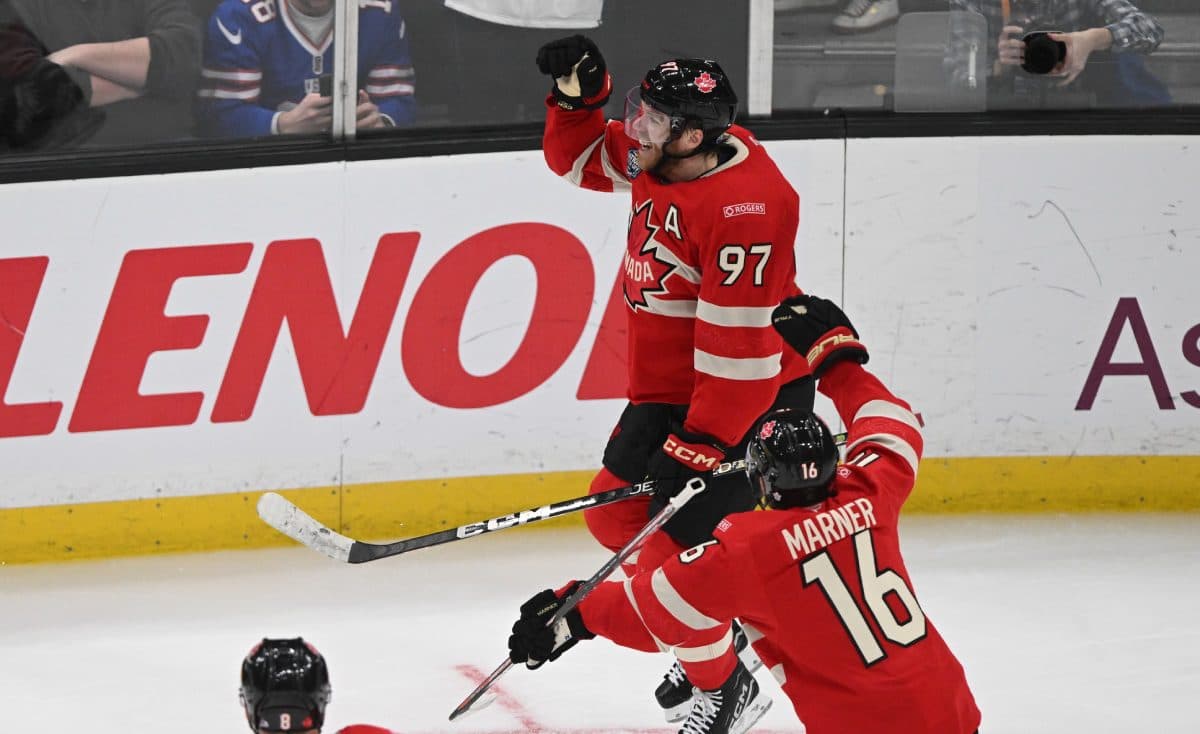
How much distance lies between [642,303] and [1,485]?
2290mm

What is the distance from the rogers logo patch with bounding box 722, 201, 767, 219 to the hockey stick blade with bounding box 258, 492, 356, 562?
1013 mm

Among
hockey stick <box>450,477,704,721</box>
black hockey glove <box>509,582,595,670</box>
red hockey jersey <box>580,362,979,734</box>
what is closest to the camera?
red hockey jersey <box>580,362,979,734</box>

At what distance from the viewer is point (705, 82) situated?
3.66 m

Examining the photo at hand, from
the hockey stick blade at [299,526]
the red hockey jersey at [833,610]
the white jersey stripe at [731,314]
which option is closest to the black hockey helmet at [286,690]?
the red hockey jersey at [833,610]

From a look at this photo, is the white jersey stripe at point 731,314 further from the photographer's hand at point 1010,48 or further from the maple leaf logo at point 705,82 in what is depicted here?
the photographer's hand at point 1010,48

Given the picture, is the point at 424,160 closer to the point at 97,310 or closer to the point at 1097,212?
the point at 97,310

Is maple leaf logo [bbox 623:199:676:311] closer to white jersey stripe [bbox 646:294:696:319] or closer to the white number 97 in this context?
white jersey stripe [bbox 646:294:696:319]

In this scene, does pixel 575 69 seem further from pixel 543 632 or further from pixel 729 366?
pixel 543 632

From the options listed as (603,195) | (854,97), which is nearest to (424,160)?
(603,195)

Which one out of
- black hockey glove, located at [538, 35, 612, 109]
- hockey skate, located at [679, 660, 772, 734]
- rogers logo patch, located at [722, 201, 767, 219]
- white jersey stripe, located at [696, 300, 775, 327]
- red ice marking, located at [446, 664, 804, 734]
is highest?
black hockey glove, located at [538, 35, 612, 109]

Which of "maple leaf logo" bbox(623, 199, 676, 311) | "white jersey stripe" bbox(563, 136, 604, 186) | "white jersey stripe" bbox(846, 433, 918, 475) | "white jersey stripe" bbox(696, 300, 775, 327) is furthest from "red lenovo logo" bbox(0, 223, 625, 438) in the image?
"white jersey stripe" bbox(846, 433, 918, 475)

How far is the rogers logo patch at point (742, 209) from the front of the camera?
11.8ft

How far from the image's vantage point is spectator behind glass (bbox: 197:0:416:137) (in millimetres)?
5363

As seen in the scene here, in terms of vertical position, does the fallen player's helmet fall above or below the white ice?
above
